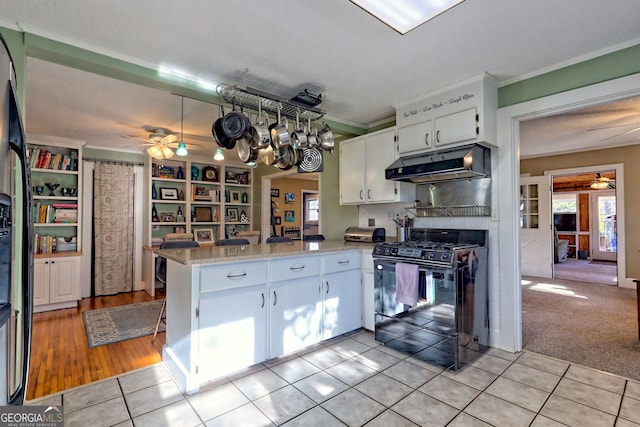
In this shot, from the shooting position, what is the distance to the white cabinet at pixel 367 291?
305 centimetres

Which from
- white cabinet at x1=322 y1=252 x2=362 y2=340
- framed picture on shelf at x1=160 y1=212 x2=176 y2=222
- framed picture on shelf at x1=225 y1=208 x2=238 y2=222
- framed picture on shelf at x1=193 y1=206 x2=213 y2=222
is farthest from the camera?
framed picture on shelf at x1=225 y1=208 x2=238 y2=222

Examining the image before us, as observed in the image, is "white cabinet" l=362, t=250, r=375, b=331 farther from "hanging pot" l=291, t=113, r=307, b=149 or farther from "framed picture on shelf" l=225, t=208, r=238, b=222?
"framed picture on shelf" l=225, t=208, r=238, b=222

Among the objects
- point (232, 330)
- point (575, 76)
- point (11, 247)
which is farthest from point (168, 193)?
point (575, 76)

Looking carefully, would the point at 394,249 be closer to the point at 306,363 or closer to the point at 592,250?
the point at 306,363

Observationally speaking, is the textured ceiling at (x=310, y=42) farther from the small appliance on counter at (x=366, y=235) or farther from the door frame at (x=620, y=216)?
the door frame at (x=620, y=216)

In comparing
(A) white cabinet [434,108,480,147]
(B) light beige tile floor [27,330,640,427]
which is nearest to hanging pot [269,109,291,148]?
(A) white cabinet [434,108,480,147]

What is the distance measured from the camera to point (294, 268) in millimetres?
2562

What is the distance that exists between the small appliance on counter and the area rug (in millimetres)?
2315

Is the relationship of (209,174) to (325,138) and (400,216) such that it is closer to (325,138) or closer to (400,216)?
(325,138)

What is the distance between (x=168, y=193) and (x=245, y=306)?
13.2 feet

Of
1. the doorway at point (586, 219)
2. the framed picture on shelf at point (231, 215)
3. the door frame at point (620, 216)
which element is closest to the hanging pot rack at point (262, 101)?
the framed picture on shelf at point (231, 215)

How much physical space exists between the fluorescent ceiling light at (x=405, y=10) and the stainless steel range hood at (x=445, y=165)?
4.09 ft

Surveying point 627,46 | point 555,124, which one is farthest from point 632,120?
point 627,46

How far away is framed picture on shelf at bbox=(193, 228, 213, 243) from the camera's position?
18.7 feet
